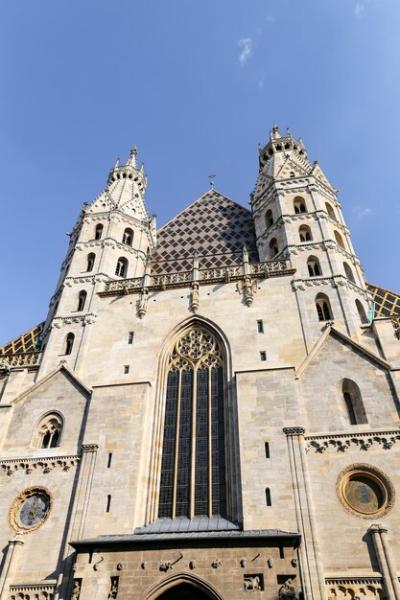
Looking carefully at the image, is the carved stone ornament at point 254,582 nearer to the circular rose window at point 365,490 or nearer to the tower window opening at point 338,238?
the circular rose window at point 365,490

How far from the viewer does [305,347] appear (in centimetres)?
1780

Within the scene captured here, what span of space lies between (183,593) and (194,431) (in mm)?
5055

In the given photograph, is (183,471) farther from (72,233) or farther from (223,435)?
(72,233)

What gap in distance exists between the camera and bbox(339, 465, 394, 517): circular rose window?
1366 cm

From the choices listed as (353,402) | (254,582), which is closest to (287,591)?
(254,582)

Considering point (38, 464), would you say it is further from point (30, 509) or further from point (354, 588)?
point (354, 588)

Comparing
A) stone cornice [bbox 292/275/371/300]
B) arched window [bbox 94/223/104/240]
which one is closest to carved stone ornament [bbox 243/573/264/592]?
stone cornice [bbox 292/275/371/300]

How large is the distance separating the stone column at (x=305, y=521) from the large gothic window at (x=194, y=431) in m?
2.44

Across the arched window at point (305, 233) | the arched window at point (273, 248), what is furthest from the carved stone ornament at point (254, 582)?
the arched window at point (305, 233)

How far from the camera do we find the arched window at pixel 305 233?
22616 mm

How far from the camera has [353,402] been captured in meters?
16.1

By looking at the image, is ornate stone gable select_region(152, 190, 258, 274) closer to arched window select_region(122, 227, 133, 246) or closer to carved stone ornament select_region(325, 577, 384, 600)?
arched window select_region(122, 227, 133, 246)

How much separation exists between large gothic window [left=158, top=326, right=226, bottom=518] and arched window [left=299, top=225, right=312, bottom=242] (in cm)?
687

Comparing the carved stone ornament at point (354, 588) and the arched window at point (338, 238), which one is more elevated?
the arched window at point (338, 238)
